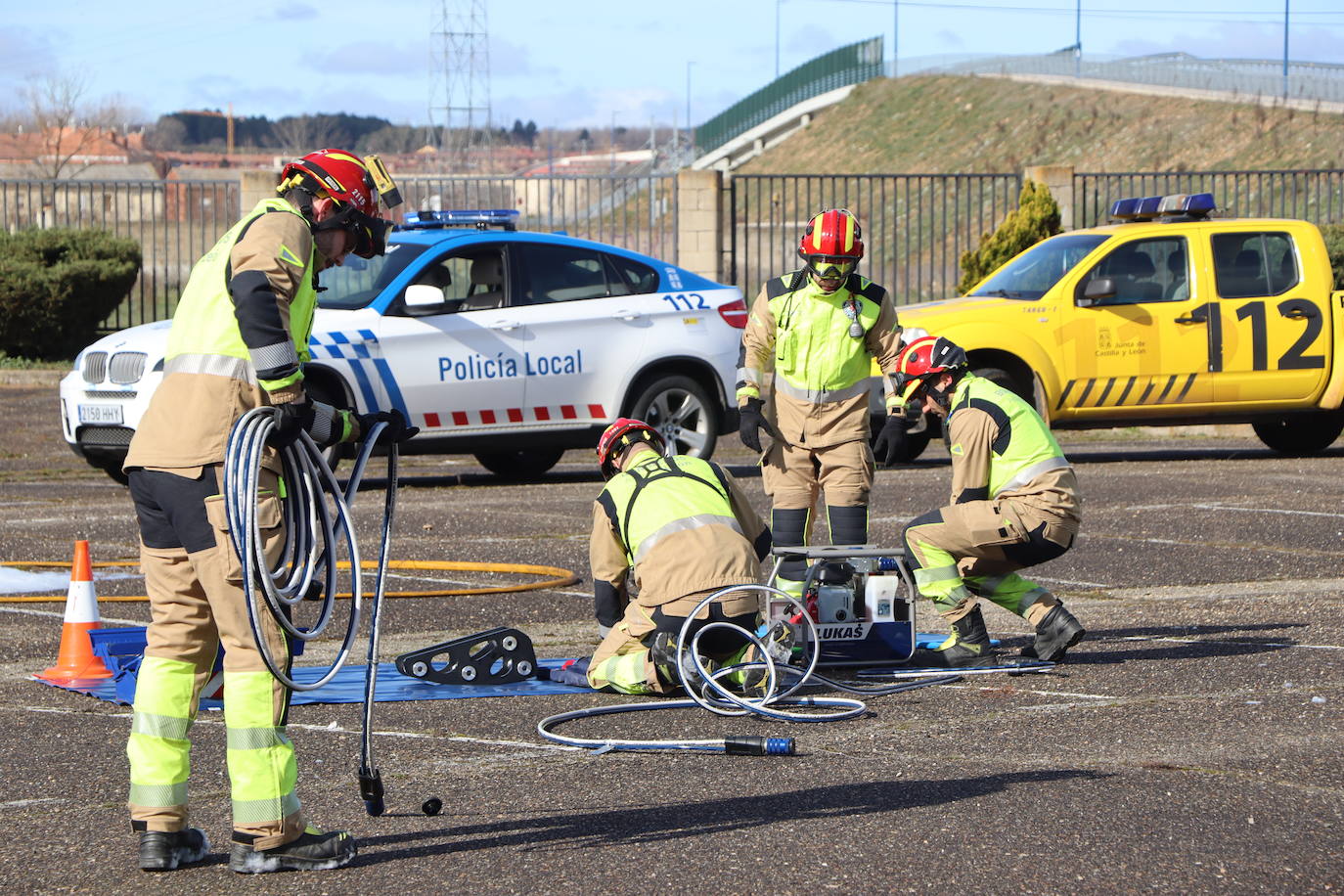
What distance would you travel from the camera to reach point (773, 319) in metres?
8.12

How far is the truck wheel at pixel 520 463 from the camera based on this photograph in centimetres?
1398

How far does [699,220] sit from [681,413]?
930cm

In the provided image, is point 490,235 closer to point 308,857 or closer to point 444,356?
point 444,356

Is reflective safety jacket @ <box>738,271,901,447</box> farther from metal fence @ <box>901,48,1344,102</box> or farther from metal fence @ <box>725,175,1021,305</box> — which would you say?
metal fence @ <box>901,48,1344,102</box>

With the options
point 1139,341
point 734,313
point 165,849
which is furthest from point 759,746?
point 1139,341

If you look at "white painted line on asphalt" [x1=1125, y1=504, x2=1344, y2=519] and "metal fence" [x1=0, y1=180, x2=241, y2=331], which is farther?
"metal fence" [x1=0, y1=180, x2=241, y2=331]

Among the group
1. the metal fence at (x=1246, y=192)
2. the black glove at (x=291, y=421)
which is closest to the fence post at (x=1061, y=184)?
the metal fence at (x=1246, y=192)

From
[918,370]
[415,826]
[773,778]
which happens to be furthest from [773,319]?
[415,826]

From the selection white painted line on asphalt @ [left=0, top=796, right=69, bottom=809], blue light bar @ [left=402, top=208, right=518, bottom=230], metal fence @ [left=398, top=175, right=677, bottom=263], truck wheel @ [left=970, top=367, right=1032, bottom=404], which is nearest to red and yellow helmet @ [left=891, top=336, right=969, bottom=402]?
white painted line on asphalt @ [left=0, top=796, right=69, bottom=809]

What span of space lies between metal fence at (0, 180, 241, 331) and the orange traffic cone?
15891 mm

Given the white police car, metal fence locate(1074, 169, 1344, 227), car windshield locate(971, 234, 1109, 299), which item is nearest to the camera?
the white police car

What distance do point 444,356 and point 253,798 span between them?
8.02 meters

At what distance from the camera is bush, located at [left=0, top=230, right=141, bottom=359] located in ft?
66.3

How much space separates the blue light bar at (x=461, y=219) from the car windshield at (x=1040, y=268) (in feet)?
13.4
